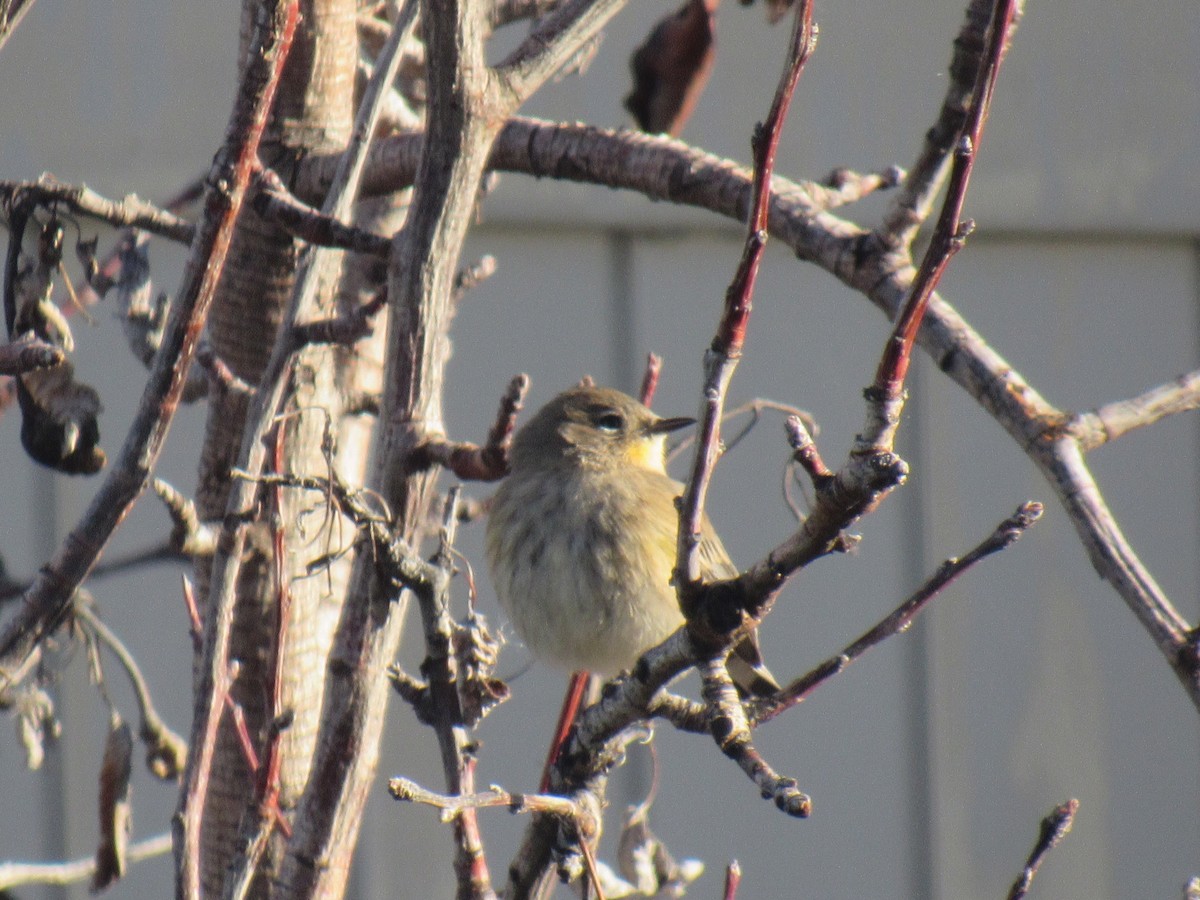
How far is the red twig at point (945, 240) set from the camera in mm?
859

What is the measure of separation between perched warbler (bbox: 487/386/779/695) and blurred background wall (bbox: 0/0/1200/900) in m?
0.42

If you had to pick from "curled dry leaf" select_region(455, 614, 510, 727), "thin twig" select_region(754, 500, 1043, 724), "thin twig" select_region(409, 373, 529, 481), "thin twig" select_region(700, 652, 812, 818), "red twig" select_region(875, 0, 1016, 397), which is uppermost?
"red twig" select_region(875, 0, 1016, 397)

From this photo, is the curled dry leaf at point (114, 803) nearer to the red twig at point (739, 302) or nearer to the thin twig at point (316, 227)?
the thin twig at point (316, 227)

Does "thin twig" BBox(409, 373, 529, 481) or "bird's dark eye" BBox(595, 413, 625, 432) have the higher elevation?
"bird's dark eye" BBox(595, 413, 625, 432)

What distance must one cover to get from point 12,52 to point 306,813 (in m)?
2.36

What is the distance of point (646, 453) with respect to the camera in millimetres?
3305

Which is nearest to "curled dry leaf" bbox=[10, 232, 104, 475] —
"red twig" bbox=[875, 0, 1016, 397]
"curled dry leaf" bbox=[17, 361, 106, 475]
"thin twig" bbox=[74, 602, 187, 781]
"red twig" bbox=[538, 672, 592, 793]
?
"curled dry leaf" bbox=[17, 361, 106, 475]

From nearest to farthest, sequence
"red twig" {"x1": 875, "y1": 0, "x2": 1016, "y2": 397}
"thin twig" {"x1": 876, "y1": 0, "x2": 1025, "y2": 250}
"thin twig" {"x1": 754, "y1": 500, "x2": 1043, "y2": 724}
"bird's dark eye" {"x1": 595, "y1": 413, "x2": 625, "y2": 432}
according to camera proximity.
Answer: "red twig" {"x1": 875, "y1": 0, "x2": 1016, "y2": 397}
"thin twig" {"x1": 754, "y1": 500, "x2": 1043, "y2": 724}
"thin twig" {"x1": 876, "y1": 0, "x2": 1025, "y2": 250}
"bird's dark eye" {"x1": 595, "y1": 413, "x2": 625, "y2": 432}

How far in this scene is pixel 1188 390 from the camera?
53.5 inches

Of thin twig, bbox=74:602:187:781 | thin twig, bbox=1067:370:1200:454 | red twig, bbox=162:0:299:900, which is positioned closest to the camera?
red twig, bbox=162:0:299:900

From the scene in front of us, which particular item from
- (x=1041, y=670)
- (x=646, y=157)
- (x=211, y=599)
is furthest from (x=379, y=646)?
(x=1041, y=670)

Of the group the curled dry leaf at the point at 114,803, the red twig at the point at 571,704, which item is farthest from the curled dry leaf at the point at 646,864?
the curled dry leaf at the point at 114,803

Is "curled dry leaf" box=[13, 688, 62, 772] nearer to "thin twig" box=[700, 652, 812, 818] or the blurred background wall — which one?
the blurred background wall

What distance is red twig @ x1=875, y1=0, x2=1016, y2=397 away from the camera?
0.86 m
